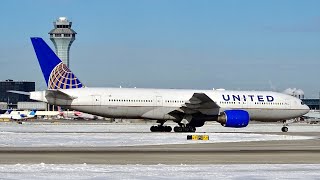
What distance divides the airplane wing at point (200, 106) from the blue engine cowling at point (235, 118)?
70.9 inches

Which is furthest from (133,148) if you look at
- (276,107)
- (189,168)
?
(276,107)

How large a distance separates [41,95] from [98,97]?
4424 mm

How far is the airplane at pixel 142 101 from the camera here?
2120 inches

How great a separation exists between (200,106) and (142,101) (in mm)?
4686

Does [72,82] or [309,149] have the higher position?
[72,82]

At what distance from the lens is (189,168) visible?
22.3m

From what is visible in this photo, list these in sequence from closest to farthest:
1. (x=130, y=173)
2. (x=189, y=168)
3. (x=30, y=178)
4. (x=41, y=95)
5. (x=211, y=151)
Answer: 1. (x=30, y=178)
2. (x=130, y=173)
3. (x=189, y=168)
4. (x=211, y=151)
5. (x=41, y=95)

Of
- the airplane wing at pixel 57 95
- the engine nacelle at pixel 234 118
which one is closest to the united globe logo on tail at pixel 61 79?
the airplane wing at pixel 57 95

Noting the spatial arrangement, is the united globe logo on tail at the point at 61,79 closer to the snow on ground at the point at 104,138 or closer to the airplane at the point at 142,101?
the airplane at the point at 142,101

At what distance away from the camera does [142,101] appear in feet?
181

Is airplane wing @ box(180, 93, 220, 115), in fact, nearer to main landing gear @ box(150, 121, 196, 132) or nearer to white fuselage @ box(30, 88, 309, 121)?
white fuselage @ box(30, 88, 309, 121)

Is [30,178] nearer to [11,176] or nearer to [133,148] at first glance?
[11,176]

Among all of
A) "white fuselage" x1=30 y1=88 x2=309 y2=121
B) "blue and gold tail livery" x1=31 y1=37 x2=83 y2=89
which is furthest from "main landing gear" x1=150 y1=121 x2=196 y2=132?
"blue and gold tail livery" x1=31 y1=37 x2=83 y2=89

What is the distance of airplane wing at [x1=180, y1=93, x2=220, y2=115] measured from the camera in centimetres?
5522
